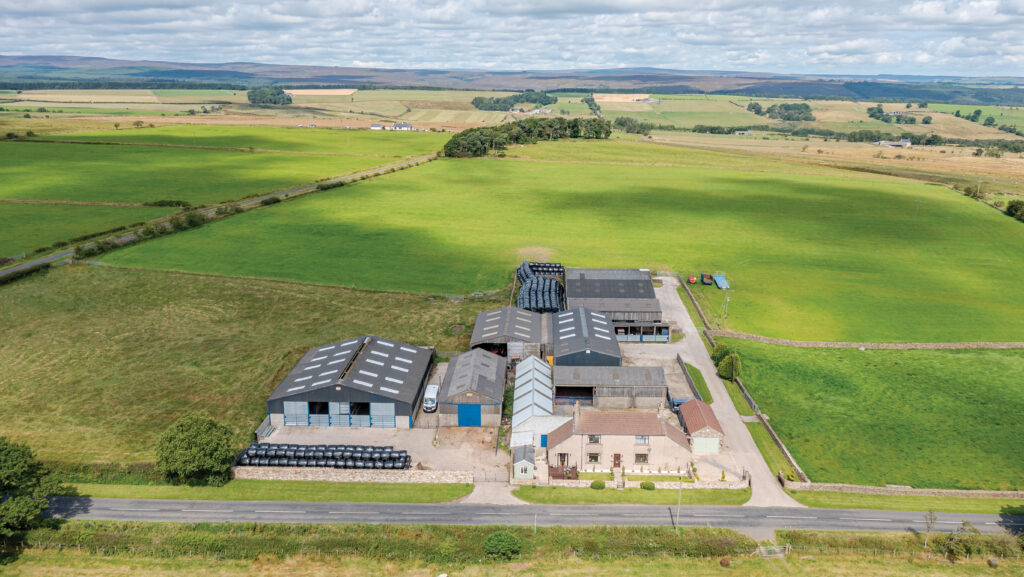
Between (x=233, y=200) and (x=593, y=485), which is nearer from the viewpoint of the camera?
(x=593, y=485)

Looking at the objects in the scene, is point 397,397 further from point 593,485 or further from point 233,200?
point 233,200

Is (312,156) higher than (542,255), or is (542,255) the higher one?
(312,156)

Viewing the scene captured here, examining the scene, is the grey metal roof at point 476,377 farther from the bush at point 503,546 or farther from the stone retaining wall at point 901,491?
the stone retaining wall at point 901,491

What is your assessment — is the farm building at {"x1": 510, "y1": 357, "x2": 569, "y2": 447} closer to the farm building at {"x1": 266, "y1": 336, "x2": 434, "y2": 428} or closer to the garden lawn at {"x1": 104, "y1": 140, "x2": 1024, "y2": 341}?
the farm building at {"x1": 266, "y1": 336, "x2": 434, "y2": 428}

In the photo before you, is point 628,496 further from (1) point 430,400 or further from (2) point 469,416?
(1) point 430,400

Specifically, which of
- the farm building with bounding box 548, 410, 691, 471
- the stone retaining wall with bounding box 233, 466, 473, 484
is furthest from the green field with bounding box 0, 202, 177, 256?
the farm building with bounding box 548, 410, 691, 471

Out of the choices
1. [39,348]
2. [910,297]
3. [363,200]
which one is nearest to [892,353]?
[910,297]
